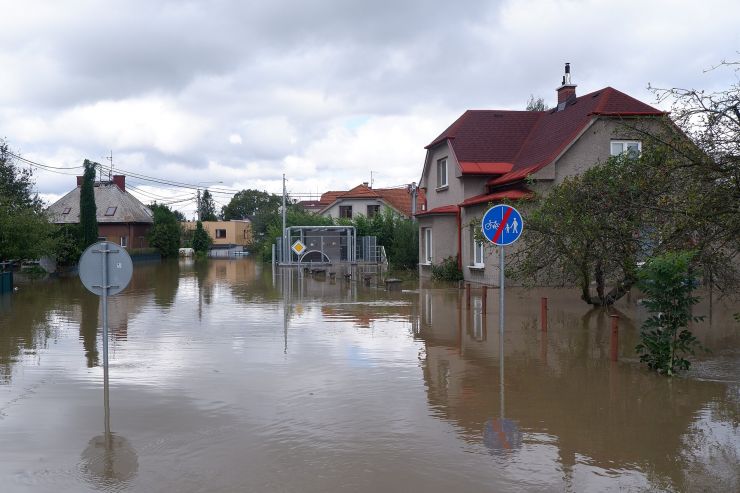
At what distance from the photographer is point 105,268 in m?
7.69

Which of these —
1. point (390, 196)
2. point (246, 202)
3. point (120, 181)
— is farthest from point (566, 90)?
point (246, 202)

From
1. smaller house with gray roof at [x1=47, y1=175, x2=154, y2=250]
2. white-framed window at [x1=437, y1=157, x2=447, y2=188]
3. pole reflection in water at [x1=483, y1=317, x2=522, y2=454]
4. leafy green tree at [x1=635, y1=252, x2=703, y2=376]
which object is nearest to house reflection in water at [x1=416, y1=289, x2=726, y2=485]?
pole reflection in water at [x1=483, y1=317, x2=522, y2=454]

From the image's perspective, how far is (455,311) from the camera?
18844 millimetres

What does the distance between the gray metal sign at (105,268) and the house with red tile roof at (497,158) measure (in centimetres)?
1733

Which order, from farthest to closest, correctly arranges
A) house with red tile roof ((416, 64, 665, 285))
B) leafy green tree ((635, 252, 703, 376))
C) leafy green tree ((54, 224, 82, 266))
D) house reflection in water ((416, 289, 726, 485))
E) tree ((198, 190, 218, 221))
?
tree ((198, 190, 218, 221)), leafy green tree ((54, 224, 82, 266)), house with red tile roof ((416, 64, 665, 285)), leafy green tree ((635, 252, 703, 376)), house reflection in water ((416, 289, 726, 485))

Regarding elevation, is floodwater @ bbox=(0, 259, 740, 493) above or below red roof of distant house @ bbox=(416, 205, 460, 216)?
below

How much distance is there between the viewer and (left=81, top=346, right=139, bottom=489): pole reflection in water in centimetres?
627

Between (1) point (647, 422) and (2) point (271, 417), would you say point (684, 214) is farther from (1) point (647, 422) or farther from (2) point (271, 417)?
(2) point (271, 417)

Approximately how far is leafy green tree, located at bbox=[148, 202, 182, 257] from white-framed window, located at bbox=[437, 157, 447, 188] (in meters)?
43.6

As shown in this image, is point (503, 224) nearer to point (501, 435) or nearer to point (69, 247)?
point (501, 435)

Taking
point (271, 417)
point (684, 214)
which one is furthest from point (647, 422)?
point (271, 417)

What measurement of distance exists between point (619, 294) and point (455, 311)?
4.19 m

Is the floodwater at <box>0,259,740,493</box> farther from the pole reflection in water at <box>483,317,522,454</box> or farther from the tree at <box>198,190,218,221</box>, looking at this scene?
the tree at <box>198,190,218,221</box>

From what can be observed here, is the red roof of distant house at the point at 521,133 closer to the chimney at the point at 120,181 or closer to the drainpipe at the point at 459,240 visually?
the drainpipe at the point at 459,240
